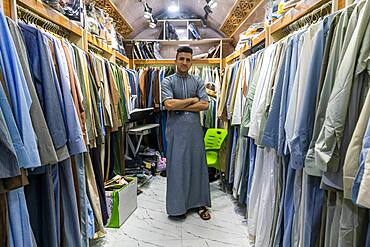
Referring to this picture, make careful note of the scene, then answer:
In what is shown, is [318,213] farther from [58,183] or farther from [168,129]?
[168,129]

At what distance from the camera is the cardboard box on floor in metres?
2.16

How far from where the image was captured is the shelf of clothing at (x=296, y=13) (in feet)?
4.53

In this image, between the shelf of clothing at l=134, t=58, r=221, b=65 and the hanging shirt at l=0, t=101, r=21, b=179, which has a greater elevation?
the shelf of clothing at l=134, t=58, r=221, b=65

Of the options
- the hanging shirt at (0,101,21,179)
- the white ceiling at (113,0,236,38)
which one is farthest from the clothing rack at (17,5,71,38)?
the white ceiling at (113,0,236,38)

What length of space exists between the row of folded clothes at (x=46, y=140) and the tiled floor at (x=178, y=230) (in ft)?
0.89

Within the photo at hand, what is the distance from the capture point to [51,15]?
61.3 inches

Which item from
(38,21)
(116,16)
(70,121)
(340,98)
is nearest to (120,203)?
(70,121)

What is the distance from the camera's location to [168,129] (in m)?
2.40

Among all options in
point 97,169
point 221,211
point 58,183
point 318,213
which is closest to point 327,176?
point 318,213

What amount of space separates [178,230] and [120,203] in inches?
21.0

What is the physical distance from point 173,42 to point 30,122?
12.6ft

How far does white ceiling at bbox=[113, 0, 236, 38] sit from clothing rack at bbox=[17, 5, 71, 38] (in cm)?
184

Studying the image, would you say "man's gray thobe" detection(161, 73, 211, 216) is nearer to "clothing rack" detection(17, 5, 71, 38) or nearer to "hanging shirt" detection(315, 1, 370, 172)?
"clothing rack" detection(17, 5, 71, 38)

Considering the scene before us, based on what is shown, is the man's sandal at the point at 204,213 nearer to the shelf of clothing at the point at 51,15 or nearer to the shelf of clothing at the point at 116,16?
the shelf of clothing at the point at 51,15
